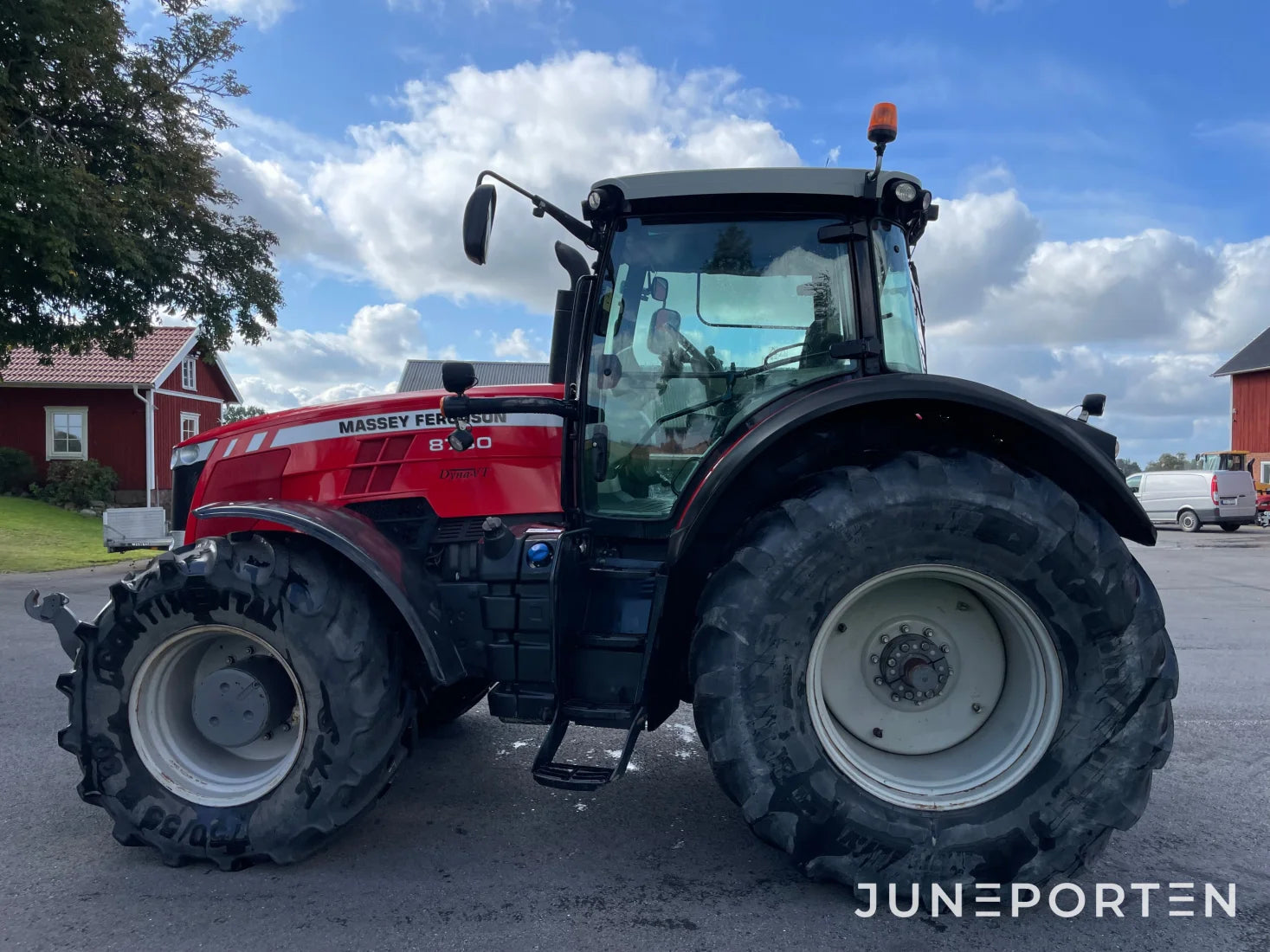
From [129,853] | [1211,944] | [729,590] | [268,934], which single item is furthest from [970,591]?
[129,853]

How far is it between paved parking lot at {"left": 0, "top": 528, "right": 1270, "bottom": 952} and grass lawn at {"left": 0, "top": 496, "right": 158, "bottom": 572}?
34.6 ft

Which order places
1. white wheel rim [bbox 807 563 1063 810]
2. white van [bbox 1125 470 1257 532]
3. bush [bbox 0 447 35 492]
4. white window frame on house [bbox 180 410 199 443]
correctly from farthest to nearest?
white window frame on house [bbox 180 410 199 443], white van [bbox 1125 470 1257 532], bush [bbox 0 447 35 492], white wheel rim [bbox 807 563 1063 810]

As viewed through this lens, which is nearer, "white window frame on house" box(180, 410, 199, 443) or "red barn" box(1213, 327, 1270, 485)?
"white window frame on house" box(180, 410, 199, 443)

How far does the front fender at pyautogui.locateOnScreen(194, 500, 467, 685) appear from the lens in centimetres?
272

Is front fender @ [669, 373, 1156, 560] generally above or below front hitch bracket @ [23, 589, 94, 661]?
above

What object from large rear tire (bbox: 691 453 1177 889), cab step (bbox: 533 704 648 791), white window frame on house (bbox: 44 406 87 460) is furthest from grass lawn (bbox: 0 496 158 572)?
large rear tire (bbox: 691 453 1177 889)

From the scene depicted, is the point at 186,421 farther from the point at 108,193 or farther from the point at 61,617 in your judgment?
the point at 61,617

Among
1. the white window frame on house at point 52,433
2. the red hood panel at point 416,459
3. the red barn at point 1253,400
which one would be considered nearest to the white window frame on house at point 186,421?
the white window frame on house at point 52,433

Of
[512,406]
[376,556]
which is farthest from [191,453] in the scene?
[512,406]

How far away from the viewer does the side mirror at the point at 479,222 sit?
Result: 9.23ft

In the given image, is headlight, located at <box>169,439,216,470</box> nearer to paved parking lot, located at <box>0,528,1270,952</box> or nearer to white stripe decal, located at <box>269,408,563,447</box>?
white stripe decal, located at <box>269,408,563,447</box>

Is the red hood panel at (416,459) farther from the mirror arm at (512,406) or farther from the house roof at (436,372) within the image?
the house roof at (436,372)

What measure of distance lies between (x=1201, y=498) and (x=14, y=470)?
30685mm
